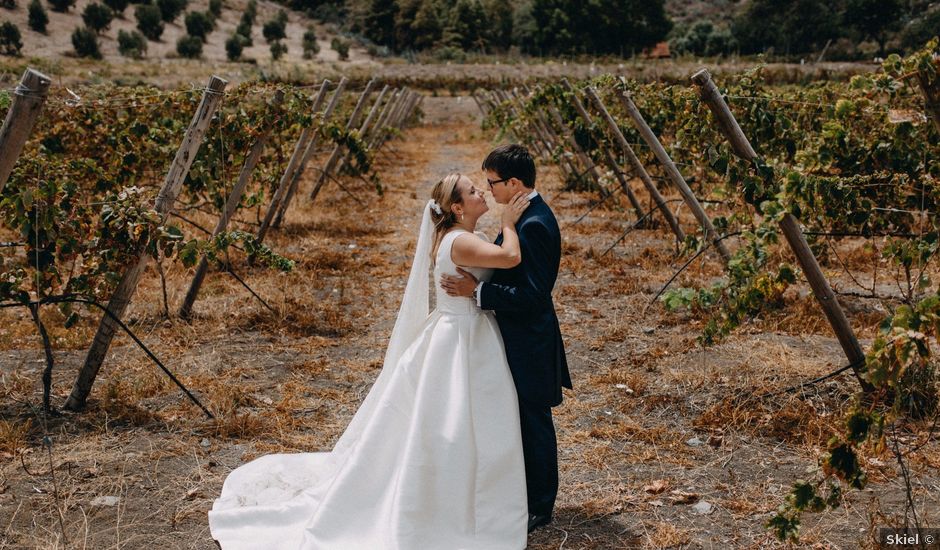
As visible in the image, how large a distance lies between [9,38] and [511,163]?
55.9 metres

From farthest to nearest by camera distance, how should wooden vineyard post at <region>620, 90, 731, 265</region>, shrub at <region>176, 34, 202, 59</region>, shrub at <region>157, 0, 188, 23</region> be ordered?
shrub at <region>157, 0, 188, 23</region>
shrub at <region>176, 34, 202, 59</region>
wooden vineyard post at <region>620, 90, 731, 265</region>

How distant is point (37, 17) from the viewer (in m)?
58.3

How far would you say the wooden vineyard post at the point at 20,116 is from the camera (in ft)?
9.40

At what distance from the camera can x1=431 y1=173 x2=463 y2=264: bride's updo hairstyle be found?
10.2 ft

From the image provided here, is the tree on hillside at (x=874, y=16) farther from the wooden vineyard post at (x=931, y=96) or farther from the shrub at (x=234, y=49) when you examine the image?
the wooden vineyard post at (x=931, y=96)

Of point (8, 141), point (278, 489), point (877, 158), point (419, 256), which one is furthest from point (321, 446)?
point (877, 158)

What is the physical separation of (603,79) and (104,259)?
4938 mm

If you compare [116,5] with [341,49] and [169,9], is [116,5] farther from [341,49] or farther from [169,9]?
[341,49]

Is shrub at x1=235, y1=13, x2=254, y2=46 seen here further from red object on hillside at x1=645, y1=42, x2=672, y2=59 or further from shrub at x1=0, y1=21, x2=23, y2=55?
red object on hillside at x1=645, y1=42, x2=672, y2=59

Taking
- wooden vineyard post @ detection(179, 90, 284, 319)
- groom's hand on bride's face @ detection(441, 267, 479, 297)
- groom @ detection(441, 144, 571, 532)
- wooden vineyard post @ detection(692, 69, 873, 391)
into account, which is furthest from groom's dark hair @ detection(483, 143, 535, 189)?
wooden vineyard post @ detection(179, 90, 284, 319)

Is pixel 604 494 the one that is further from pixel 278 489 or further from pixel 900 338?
pixel 900 338

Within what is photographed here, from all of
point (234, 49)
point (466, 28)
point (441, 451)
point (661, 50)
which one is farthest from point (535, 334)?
point (661, 50)

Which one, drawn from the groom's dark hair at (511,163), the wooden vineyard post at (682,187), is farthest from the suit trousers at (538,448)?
the wooden vineyard post at (682,187)

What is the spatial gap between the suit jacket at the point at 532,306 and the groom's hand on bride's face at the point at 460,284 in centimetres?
7
